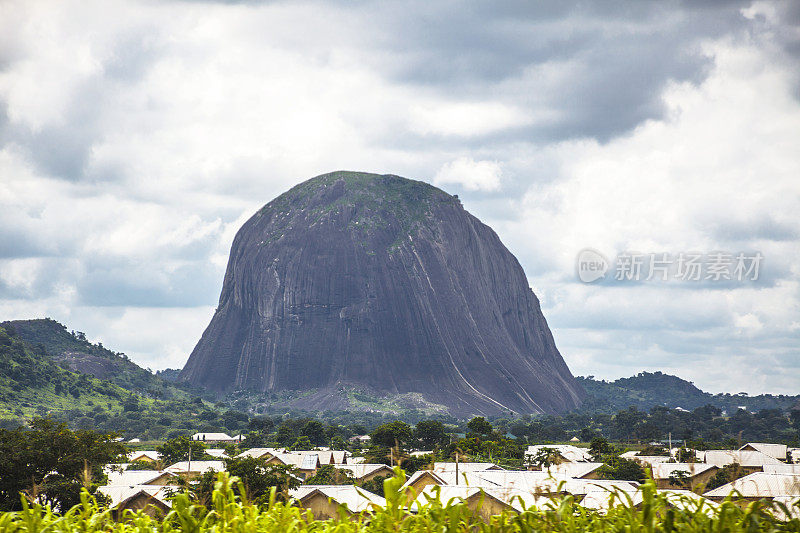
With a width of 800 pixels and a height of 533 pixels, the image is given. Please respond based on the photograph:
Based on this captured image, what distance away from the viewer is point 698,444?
102 metres

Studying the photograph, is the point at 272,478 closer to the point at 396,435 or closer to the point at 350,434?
the point at 396,435

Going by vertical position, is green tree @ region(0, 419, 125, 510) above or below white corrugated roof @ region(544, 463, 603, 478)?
above

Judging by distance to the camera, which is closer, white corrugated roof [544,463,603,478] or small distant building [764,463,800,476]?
small distant building [764,463,800,476]

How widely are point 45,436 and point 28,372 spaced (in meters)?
164

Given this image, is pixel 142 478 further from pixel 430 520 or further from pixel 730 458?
pixel 730 458

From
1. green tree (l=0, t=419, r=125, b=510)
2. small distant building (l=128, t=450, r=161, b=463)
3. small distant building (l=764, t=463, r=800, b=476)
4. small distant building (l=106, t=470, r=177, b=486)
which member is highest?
green tree (l=0, t=419, r=125, b=510)

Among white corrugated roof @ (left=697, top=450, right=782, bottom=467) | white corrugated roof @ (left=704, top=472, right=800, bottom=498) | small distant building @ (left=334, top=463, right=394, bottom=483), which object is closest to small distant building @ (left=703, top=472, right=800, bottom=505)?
white corrugated roof @ (left=704, top=472, right=800, bottom=498)

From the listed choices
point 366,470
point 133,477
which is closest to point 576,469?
point 366,470

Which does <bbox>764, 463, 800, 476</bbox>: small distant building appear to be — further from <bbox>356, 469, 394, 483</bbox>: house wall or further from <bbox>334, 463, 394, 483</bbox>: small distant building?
<bbox>356, 469, 394, 483</bbox>: house wall

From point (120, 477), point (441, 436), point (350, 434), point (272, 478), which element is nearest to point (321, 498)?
point (272, 478)

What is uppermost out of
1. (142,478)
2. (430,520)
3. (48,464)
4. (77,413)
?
(77,413)

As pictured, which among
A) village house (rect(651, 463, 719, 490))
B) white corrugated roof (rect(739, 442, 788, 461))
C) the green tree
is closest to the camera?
the green tree

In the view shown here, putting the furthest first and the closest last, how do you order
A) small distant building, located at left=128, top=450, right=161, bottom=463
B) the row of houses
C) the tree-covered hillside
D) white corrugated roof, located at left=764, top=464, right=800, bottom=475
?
the tree-covered hillside
small distant building, located at left=128, top=450, right=161, bottom=463
white corrugated roof, located at left=764, top=464, right=800, bottom=475
the row of houses

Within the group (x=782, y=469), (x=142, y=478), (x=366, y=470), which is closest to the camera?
(x=142, y=478)
